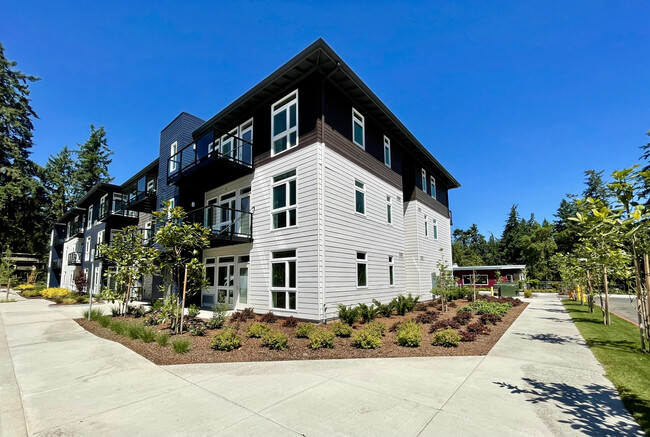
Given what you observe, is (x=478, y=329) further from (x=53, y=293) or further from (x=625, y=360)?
(x=53, y=293)

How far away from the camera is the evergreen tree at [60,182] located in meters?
46.2

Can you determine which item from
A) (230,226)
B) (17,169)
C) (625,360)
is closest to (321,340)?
(625,360)

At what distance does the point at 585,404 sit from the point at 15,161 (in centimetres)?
4794

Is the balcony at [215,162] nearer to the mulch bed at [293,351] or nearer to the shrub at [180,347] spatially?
the mulch bed at [293,351]

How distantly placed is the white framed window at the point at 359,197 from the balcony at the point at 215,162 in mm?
4696

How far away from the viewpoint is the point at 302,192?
11.1 metres

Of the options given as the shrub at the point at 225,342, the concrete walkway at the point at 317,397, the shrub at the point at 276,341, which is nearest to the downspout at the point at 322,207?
the shrub at the point at 276,341

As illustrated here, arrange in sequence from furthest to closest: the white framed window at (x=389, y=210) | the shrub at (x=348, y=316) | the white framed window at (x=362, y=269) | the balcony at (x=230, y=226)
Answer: the white framed window at (x=389, y=210)
the white framed window at (x=362, y=269)
the balcony at (x=230, y=226)
the shrub at (x=348, y=316)

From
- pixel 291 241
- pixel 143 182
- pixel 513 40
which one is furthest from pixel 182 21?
pixel 143 182

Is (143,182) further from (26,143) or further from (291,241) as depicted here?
(26,143)

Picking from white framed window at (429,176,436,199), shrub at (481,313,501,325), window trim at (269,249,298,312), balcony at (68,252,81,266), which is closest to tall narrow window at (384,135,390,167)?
white framed window at (429,176,436,199)

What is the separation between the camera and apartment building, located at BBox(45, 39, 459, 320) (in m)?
10.8

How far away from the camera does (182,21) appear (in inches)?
402

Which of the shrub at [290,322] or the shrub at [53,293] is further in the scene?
the shrub at [53,293]
